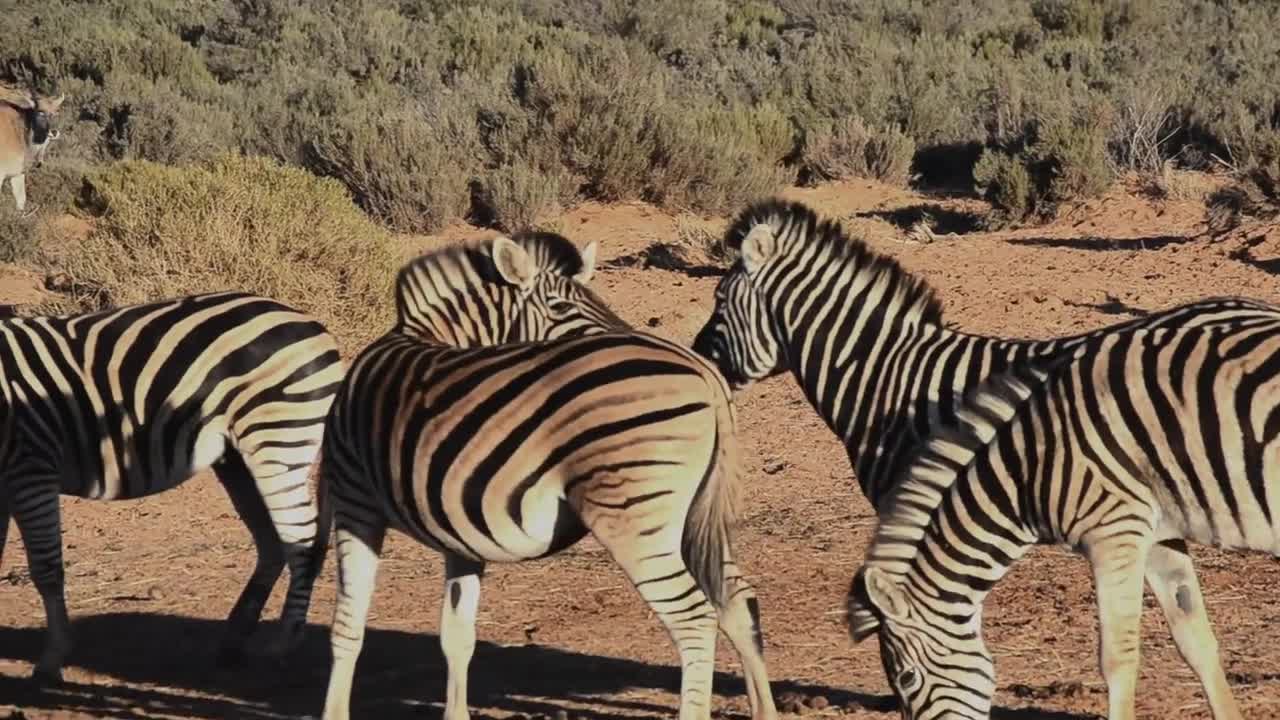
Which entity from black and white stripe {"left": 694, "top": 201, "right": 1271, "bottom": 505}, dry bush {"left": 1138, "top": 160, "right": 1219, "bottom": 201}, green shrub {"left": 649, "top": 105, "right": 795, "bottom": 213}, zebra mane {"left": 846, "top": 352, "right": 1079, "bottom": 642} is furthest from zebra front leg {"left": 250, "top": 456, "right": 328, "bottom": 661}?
green shrub {"left": 649, "top": 105, "right": 795, "bottom": 213}

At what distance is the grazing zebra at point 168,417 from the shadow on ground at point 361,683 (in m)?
0.22

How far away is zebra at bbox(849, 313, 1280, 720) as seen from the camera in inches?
213

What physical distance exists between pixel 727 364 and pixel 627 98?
1260 centimetres

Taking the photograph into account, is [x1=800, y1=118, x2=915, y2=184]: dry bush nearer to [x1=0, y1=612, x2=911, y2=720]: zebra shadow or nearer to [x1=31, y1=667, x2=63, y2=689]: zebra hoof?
[x1=0, y1=612, x2=911, y2=720]: zebra shadow

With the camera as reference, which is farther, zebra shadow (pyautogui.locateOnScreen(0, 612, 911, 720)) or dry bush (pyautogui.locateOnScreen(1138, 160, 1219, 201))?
dry bush (pyautogui.locateOnScreen(1138, 160, 1219, 201))

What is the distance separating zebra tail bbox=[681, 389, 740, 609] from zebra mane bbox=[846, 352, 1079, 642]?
1.70ft

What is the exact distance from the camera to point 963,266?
1480cm

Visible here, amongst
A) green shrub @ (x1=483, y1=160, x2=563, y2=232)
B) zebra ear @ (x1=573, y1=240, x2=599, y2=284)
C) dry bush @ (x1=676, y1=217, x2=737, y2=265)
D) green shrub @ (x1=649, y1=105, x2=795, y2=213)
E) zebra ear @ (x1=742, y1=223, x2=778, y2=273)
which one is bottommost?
zebra ear @ (x1=573, y1=240, x2=599, y2=284)

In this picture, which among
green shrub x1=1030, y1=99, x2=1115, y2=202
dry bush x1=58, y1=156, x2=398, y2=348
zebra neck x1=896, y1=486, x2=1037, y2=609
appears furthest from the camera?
green shrub x1=1030, y1=99, x2=1115, y2=202

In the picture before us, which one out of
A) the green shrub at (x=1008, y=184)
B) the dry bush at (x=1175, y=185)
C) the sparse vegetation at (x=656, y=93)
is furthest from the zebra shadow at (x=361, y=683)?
the dry bush at (x=1175, y=185)

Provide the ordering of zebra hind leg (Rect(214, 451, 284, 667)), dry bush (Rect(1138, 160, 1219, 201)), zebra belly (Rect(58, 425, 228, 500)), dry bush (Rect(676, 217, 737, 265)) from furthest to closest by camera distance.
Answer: dry bush (Rect(1138, 160, 1219, 201)) < dry bush (Rect(676, 217, 737, 265)) < zebra hind leg (Rect(214, 451, 284, 667)) < zebra belly (Rect(58, 425, 228, 500))

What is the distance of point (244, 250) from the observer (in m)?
13.6

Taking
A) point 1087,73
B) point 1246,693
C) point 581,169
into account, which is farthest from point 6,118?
point 1246,693

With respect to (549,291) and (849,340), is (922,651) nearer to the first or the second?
(849,340)
